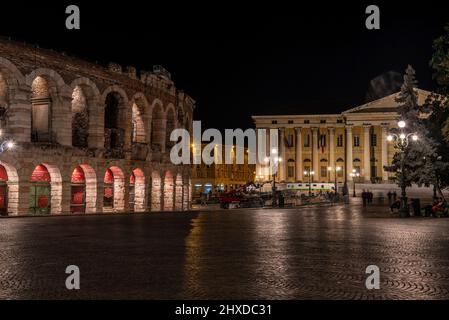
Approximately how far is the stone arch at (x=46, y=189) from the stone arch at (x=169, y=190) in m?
14.5

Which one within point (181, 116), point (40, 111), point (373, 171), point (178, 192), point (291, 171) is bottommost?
point (178, 192)

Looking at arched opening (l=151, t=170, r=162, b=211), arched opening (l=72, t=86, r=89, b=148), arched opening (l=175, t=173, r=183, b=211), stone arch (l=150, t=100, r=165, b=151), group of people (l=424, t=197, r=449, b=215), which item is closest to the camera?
group of people (l=424, t=197, r=449, b=215)

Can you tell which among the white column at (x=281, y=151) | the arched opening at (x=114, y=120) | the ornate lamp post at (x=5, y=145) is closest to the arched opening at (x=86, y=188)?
the arched opening at (x=114, y=120)

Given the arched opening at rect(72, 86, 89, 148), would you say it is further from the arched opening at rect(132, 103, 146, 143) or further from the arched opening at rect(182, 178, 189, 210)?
the arched opening at rect(182, 178, 189, 210)

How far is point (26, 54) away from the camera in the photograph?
3600cm

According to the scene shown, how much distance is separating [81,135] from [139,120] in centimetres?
673

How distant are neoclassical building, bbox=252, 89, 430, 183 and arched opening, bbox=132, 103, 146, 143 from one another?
60.0m

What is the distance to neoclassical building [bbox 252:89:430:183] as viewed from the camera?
338 ft

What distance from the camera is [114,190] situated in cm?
4497

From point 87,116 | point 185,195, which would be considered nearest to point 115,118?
point 87,116

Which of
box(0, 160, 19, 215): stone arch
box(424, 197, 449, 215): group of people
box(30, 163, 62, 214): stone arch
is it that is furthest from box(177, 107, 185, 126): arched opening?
box(424, 197, 449, 215): group of people

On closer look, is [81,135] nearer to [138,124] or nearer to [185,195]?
A: [138,124]

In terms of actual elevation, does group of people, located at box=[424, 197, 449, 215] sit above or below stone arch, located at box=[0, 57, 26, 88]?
below

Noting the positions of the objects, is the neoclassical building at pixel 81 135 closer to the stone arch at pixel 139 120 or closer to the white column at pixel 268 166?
the stone arch at pixel 139 120
